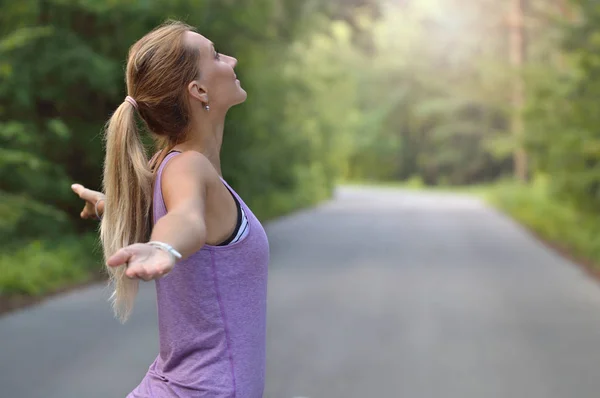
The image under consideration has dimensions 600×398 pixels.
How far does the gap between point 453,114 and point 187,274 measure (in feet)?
200

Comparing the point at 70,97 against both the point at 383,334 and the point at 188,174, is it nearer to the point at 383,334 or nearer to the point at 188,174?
the point at 383,334

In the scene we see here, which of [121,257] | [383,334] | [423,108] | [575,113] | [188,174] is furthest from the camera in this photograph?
[423,108]

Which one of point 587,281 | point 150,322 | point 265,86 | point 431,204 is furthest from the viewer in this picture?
point 431,204

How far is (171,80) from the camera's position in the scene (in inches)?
90.2

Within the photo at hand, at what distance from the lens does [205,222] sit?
2182mm

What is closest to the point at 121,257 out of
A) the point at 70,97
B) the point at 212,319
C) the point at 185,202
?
the point at 185,202

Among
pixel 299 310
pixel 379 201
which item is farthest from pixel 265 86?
pixel 379 201

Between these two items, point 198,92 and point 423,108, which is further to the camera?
point 423,108

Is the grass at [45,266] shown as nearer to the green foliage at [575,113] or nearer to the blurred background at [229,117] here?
A: the blurred background at [229,117]

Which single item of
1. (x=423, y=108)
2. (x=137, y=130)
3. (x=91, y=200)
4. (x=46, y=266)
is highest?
(x=137, y=130)

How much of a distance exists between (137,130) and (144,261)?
0.64 metres

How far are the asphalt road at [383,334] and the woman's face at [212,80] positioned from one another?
487cm

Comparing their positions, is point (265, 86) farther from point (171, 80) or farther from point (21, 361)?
point (171, 80)

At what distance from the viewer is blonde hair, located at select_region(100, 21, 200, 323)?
2.29 m
